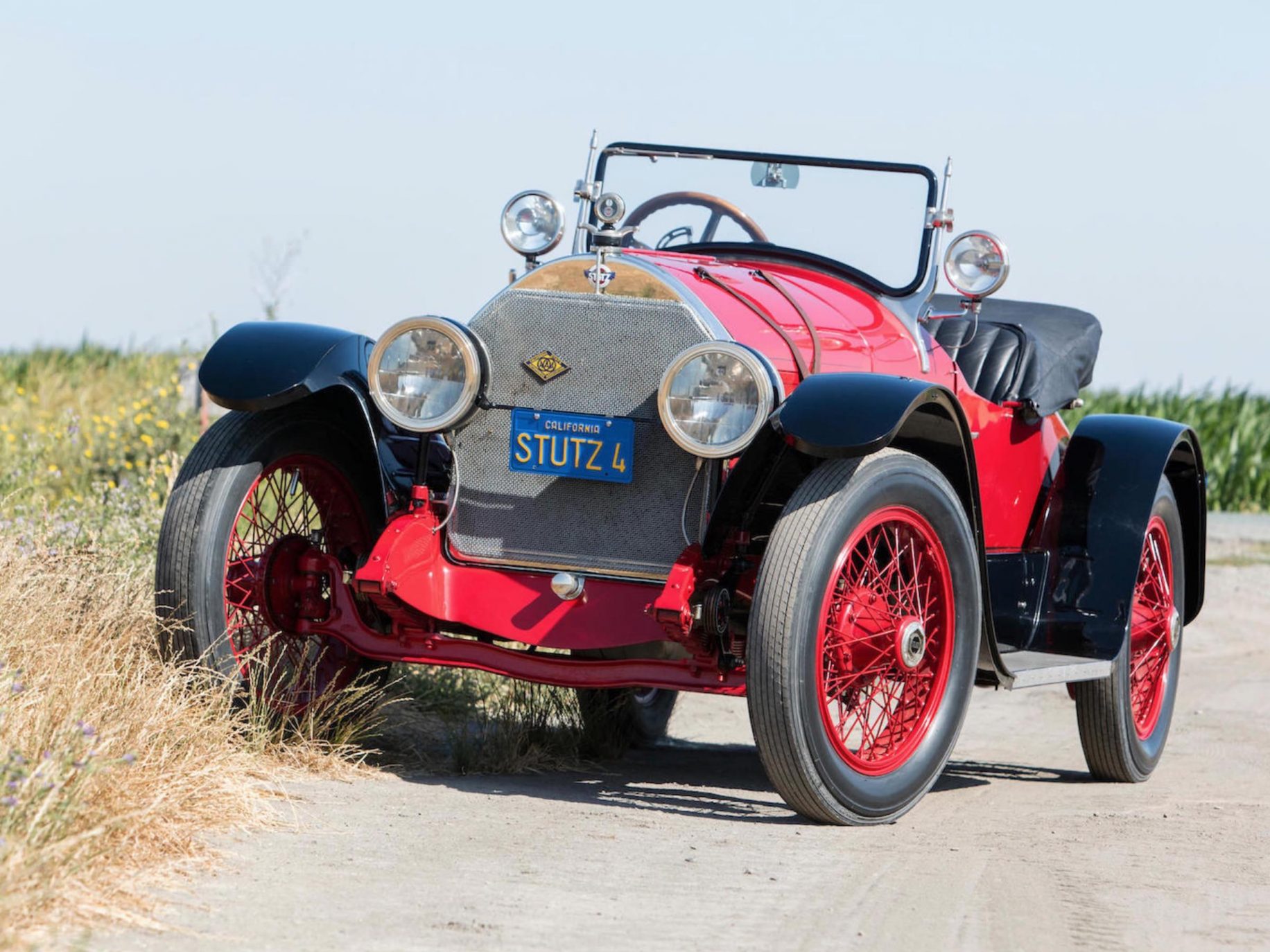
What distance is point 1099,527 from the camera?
19.8 ft

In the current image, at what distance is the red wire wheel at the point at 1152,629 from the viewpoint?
643 cm

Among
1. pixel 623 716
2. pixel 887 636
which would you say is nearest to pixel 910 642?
pixel 887 636

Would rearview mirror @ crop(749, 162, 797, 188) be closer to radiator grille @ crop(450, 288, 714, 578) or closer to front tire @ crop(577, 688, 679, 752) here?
radiator grille @ crop(450, 288, 714, 578)

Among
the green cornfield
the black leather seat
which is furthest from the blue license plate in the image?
the green cornfield

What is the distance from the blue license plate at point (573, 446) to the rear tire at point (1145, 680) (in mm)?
2239

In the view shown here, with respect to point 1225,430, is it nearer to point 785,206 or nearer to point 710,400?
point 785,206

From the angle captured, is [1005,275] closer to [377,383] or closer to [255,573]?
[377,383]

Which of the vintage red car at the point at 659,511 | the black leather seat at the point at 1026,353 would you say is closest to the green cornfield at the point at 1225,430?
the black leather seat at the point at 1026,353

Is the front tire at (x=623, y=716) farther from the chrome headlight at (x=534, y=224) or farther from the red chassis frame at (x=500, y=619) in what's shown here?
the chrome headlight at (x=534, y=224)

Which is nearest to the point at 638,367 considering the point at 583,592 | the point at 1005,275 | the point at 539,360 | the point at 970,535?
the point at 539,360

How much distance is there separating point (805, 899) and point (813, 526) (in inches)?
44.4

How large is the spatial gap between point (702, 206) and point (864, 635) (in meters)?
2.19

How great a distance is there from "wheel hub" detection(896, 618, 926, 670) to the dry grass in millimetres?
1749

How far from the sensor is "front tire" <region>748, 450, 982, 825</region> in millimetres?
4473
